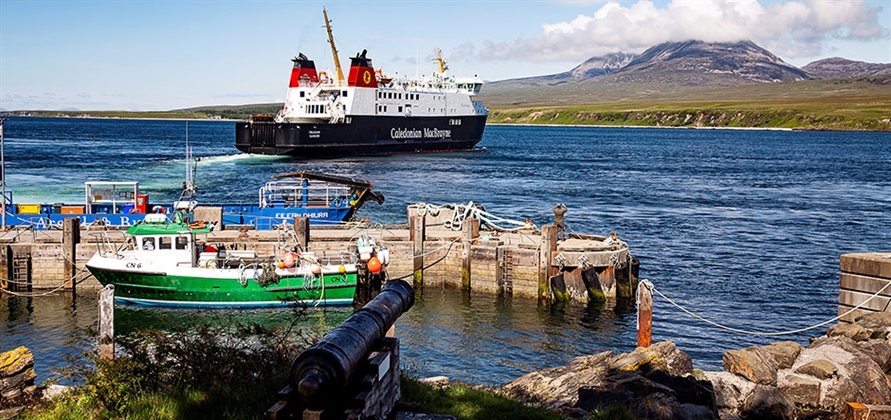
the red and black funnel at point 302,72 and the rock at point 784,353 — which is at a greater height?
the red and black funnel at point 302,72

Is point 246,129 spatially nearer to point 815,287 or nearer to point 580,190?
point 580,190

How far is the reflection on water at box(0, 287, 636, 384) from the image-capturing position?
65.4ft

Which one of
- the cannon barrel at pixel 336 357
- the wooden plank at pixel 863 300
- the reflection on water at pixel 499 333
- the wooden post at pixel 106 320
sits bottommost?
the reflection on water at pixel 499 333

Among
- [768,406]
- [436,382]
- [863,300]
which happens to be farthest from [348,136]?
[768,406]

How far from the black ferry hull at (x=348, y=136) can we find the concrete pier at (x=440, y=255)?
5343 centimetres

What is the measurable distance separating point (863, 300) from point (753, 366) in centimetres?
477

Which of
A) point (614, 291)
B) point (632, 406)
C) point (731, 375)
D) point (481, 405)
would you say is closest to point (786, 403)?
point (731, 375)

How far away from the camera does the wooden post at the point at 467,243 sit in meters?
26.3

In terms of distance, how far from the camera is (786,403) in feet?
43.2

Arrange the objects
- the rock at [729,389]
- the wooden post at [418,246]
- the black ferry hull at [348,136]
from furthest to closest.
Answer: the black ferry hull at [348,136] < the wooden post at [418,246] < the rock at [729,389]

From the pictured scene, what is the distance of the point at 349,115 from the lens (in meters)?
82.8

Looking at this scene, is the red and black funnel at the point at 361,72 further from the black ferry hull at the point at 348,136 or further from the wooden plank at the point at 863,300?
the wooden plank at the point at 863,300

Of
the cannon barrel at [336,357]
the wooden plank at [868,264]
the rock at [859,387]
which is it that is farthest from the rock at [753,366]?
the cannon barrel at [336,357]

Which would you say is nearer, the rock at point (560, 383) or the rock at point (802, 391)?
the rock at point (560, 383)
